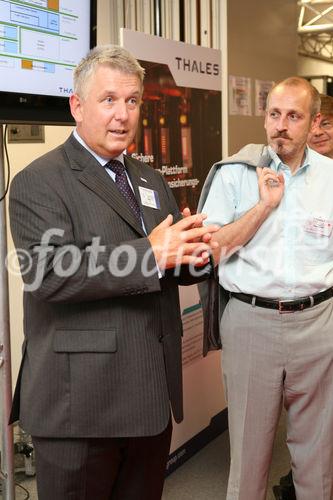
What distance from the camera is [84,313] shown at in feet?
5.06

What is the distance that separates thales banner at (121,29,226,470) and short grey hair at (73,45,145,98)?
82 cm

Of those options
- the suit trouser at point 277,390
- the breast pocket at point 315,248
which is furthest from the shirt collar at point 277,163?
the suit trouser at point 277,390

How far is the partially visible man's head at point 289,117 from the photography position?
7.24 ft

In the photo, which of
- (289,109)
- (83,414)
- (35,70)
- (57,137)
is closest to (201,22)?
(57,137)

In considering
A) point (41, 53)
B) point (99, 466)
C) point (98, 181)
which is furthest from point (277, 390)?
point (41, 53)

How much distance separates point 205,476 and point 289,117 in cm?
184

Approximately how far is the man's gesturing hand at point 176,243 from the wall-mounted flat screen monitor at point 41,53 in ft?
2.41

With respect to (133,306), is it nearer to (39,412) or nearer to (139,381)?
A: (139,381)

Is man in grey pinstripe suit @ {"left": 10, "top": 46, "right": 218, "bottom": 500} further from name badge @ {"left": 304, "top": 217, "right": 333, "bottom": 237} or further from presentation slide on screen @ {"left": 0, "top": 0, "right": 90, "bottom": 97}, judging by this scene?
name badge @ {"left": 304, "top": 217, "right": 333, "bottom": 237}

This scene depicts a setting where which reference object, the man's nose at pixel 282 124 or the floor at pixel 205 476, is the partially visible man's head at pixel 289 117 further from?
the floor at pixel 205 476

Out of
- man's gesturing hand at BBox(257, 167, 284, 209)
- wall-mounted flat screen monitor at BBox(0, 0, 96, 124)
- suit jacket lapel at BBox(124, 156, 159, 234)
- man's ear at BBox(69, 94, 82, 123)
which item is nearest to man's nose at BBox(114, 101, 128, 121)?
man's ear at BBox(69, 94, 82, 123)

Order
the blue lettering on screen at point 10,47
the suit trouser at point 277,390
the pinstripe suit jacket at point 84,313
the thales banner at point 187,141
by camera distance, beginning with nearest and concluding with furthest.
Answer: the pinstripe suit jacket at point 84,313, the blue lettering on screen at point 10,47, the suit trouser at point 277,390, the thales banner at point 187,141

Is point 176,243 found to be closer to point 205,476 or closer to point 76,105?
point 76,105

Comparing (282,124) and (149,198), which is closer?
(149,198)
